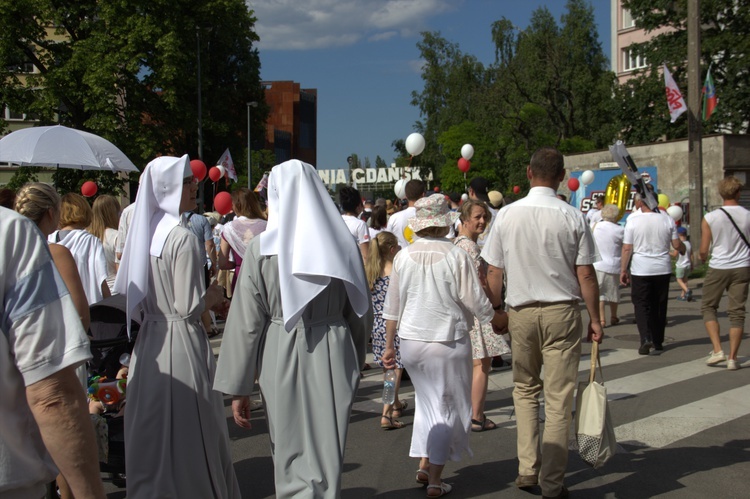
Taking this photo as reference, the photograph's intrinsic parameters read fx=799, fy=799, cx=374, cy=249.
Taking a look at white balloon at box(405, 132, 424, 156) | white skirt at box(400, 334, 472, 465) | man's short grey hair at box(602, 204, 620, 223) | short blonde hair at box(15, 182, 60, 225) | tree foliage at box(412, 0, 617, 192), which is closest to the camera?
short blonde hair at box(15, 182, 60, 225)

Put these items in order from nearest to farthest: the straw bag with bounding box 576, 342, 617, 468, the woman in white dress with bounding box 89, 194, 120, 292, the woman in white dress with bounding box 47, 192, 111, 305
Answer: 1. the straw bag with bounding box 576, 342, 617, 468
2. the woman in white dress with bounding box 47, 192, 111, 305
3. the woman in white dress with bounding box 89, 194, 120, 292

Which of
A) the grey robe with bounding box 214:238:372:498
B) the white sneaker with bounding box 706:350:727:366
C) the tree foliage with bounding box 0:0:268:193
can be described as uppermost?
the tree foliage with bounding box 0:0:268:193

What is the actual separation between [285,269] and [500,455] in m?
2.91

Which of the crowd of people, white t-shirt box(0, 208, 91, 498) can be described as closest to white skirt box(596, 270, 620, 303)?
the crowd of people

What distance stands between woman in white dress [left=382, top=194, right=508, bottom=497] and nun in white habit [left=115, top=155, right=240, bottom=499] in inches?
55.0

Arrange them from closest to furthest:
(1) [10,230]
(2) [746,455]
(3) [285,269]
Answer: (1) [10,230] < (3) [285,269] < (2) [746,455]

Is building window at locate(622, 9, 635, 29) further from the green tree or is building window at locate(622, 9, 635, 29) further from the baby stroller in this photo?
the baby stroller

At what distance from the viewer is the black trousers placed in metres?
10.2

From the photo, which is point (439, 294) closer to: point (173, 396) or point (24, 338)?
point (173, 396)

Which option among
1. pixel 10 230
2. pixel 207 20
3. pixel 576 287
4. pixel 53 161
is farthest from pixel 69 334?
pixel 207 20

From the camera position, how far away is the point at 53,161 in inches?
365

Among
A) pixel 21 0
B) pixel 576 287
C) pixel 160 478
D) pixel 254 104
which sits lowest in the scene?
pixel 160 478

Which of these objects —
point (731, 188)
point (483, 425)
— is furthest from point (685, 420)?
point (731, 188)

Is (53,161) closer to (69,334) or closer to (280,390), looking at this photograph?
(280,390)
